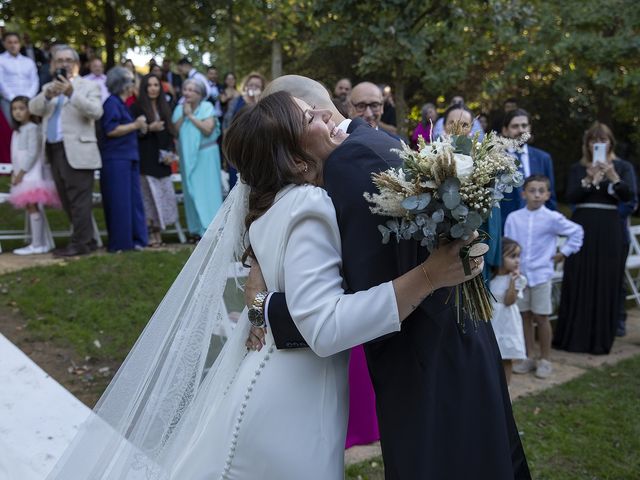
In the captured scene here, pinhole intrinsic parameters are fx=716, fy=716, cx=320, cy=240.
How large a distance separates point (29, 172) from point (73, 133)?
927 mm

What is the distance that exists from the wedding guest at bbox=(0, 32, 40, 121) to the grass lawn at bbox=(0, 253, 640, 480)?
4667 millimetres

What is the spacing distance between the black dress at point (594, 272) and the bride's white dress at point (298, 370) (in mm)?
5878

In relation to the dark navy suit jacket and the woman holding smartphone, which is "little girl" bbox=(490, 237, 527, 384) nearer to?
the woman holding smartphone

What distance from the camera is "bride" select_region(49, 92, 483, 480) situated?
7.06 feet

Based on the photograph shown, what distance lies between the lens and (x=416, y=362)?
2.25 metres

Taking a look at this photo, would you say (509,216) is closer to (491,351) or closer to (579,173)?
(579,173)

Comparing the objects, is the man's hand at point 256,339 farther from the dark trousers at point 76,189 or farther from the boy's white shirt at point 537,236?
the dark trousers at point 76,189

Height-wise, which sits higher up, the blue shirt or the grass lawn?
the blue shirt

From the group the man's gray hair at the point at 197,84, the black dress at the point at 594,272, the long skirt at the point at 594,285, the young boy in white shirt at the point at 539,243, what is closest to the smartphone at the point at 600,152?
the black dress at the point at 594,272

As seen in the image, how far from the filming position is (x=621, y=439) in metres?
5.11

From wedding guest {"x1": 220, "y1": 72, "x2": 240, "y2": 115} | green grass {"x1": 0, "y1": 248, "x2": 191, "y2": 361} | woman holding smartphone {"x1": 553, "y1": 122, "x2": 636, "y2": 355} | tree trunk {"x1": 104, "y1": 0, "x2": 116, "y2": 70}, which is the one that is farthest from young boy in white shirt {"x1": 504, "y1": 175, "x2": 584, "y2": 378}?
tree trunk {"x1": 104, "y1": 0, "x2": 116, "y2": 70}

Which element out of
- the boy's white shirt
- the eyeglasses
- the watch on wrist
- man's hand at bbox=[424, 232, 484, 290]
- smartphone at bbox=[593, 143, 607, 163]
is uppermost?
the eyeglasses

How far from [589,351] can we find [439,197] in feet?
20.7

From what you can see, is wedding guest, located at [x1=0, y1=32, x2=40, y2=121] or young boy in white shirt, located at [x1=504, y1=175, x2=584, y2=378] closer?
young boy in white shirt, located at [x1=504, y1=175, x2=584, y2=378]
